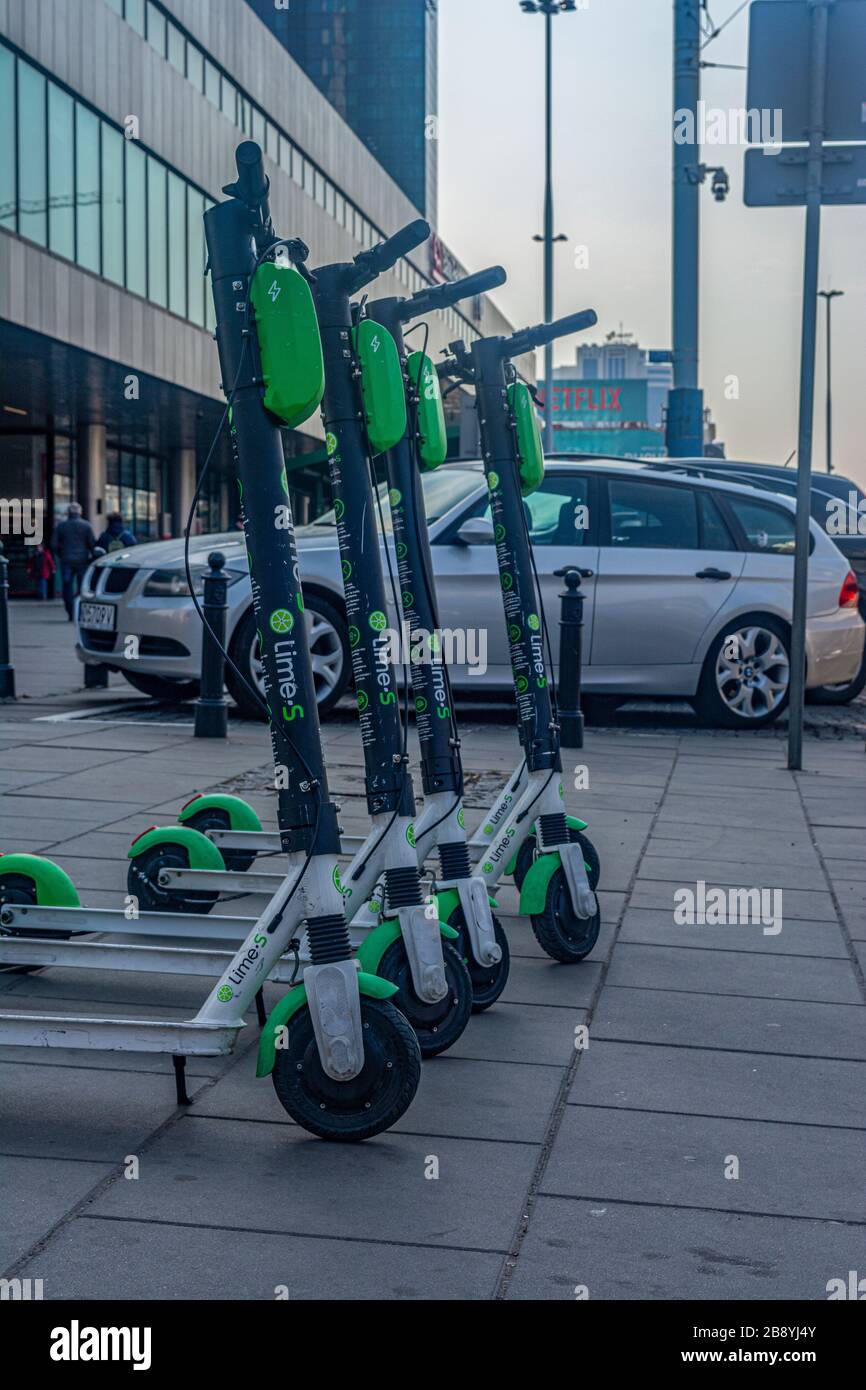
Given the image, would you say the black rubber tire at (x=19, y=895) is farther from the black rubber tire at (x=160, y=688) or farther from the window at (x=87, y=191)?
the window at (x=87, y=191)

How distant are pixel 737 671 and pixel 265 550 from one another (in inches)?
319

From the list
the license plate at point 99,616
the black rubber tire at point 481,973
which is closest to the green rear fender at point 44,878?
the black rubber tire at point 481,973

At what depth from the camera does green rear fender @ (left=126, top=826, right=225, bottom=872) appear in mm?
5102

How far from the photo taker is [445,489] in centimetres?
1139

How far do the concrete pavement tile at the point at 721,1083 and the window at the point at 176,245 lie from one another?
1358 inches

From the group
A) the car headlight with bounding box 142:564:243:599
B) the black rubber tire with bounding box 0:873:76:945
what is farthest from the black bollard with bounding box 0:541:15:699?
the black rubber tire with bounding box 0:873:76:945

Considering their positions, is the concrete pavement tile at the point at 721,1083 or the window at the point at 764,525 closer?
the concrete pavement tile at the point at 721,1083

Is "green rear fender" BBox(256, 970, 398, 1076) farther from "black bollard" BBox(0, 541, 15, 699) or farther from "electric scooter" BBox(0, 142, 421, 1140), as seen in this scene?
"black bollard" BBox(0, 541, 15, 699)

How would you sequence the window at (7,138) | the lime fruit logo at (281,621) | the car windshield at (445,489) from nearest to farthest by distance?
the lime fruit logo at (281,621), the car windshield at (445,489), the window at (7,138)

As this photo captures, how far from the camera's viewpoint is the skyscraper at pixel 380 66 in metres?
116

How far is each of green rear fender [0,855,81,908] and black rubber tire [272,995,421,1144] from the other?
149 cm

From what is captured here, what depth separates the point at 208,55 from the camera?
3862 cm
